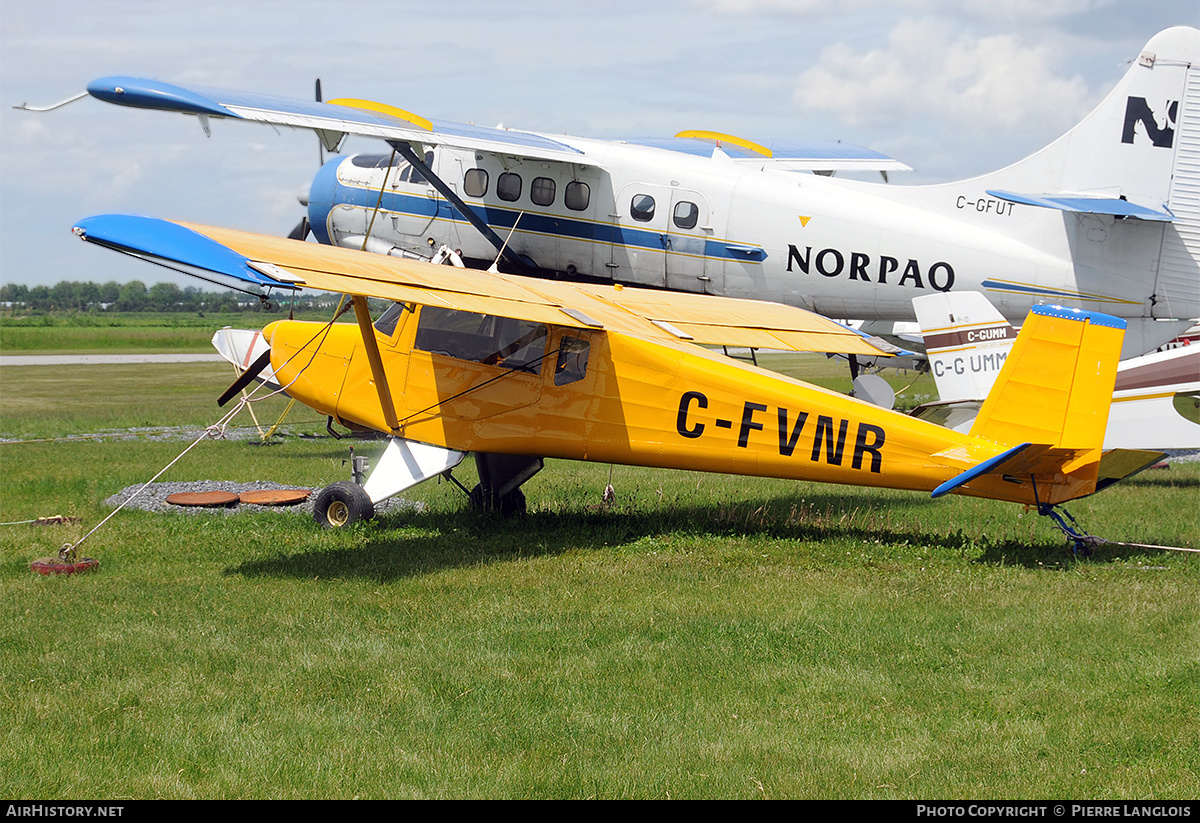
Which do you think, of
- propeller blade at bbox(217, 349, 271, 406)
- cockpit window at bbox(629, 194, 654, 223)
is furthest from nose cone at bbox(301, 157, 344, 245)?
propeller blade at bbox(217, 349, 271, 406)

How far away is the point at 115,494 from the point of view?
1287cm

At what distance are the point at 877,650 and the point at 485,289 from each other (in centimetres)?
514

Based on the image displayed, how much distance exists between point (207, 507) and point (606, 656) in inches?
268

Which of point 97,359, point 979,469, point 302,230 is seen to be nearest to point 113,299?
point 97,359

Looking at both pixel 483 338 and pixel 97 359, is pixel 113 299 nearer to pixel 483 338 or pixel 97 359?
pixel 97 359

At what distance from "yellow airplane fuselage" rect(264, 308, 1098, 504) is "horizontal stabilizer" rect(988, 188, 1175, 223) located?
195 inches

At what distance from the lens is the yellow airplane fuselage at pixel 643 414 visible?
363 inches

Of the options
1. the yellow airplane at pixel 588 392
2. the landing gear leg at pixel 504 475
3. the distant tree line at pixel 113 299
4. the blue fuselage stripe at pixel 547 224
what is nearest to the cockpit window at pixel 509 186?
the blue fuselage stripe at pixel 547 224

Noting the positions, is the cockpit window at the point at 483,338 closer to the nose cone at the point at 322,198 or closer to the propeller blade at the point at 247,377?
the propeller blade at the point at 247,377

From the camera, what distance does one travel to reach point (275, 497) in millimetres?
12281

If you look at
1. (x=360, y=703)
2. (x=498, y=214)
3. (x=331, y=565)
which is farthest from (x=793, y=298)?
(x=360, y=703)

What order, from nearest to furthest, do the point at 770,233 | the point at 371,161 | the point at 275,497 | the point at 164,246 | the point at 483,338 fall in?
the point at 164,246 < the point at 483,338 < the point at 275,497 < the point at 770,233 < the point at 371,161

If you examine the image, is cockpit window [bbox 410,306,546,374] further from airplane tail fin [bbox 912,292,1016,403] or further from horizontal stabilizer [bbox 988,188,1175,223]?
horizontal stabilizer [bbox 988,188,1175,223]

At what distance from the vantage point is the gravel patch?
11.8m
